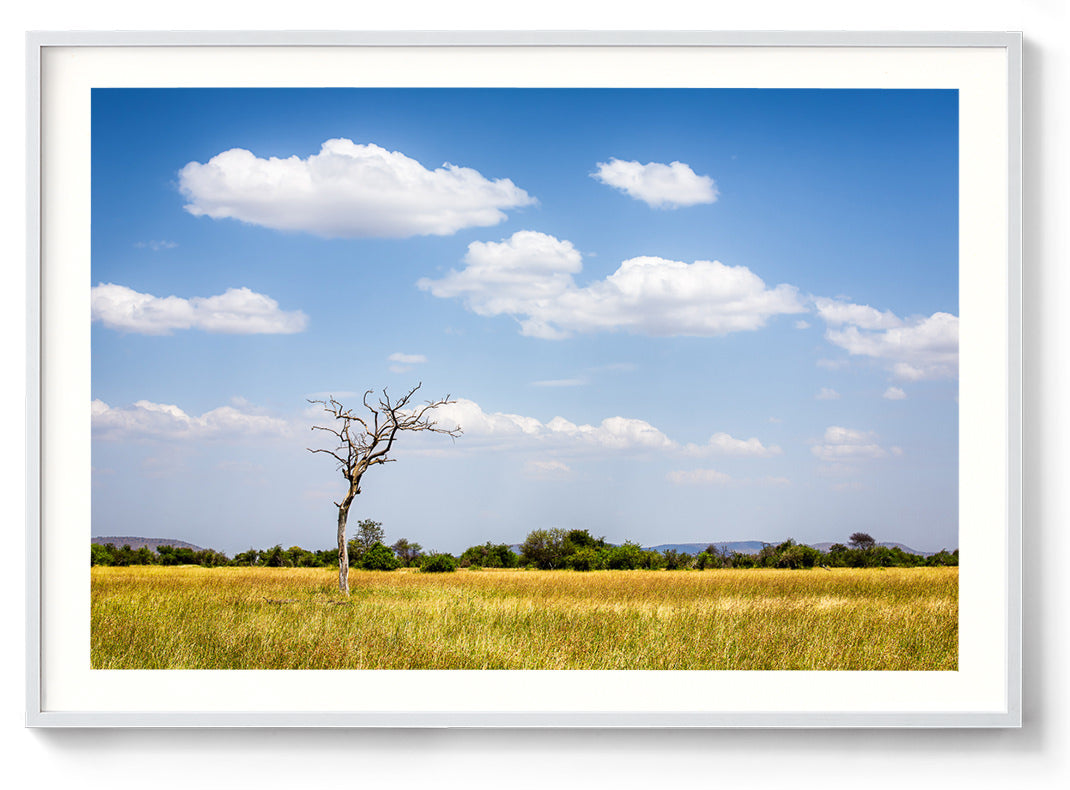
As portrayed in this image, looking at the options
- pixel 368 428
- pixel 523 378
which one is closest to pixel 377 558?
pixel 368 428

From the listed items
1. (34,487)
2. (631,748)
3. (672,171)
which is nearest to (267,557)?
(34,487)

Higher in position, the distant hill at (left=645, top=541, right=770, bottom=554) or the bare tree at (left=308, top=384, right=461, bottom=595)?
the bare tree at (left=308, top=384, right=461, bottom=595)

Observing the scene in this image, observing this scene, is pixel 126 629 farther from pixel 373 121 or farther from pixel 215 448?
pixel 373 121

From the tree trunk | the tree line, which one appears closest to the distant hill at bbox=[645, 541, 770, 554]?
the tree line

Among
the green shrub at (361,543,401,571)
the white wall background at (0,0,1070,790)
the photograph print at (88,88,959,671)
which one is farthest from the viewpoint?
the green shrub at (361,543,401,571)

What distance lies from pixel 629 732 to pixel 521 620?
74cm

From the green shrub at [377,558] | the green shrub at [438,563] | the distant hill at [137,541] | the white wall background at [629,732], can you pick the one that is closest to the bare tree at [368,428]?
the green shrub at [377,558]

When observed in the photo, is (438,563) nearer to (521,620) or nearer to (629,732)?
(521,620)

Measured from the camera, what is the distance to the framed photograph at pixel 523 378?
3219mm

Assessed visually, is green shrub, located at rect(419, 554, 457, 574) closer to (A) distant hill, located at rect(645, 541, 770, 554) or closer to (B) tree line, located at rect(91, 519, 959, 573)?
(B) tree line, located at rect(91, 519, 959, 573)

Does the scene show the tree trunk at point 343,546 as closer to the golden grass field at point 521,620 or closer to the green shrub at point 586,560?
the golden grass field at point 521,620

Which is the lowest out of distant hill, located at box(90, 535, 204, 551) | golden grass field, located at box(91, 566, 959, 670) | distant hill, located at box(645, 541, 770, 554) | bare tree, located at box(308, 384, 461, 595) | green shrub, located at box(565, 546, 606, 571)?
golden grass field, located at box(91, 566, 959, 670)

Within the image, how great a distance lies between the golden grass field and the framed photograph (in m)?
0.02

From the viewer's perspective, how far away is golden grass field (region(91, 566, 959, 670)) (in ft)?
10.8
